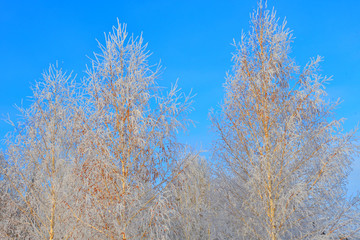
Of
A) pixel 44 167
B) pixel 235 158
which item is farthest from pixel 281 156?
pixel 44 167

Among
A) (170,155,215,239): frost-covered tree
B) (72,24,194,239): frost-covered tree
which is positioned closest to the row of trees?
(72,24,194,239): frost-covered tree

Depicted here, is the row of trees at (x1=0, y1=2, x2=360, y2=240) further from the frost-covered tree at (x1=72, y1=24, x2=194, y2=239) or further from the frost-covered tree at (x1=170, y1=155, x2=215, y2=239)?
the frost-covered tree at (x1=170, y1=155, x2=215, y2=239)

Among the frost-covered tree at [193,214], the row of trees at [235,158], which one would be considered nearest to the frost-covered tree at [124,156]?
the row of trees at [235,158]

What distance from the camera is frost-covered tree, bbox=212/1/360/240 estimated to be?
823cm

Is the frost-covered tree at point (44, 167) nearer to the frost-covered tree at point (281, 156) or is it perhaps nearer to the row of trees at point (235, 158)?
the row of trees at point (235, 158)

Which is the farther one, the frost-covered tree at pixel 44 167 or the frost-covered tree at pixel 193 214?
the frost-covered tree at pixel 193 214

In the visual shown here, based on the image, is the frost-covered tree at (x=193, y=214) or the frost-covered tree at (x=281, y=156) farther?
the frost-covered tree at (x=193, y=214)

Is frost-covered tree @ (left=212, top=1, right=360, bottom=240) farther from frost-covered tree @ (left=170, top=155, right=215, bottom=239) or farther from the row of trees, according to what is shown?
frost-covered tree @ (left=170, top=155, right=215, bottom=239)

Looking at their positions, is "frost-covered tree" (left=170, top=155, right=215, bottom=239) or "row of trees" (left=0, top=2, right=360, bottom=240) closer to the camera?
"row of trees" (left=0, top=2, right=360, bottom=240)

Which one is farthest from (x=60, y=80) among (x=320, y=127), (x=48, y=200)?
(x=320, y=127)

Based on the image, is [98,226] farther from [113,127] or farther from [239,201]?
[239,201]

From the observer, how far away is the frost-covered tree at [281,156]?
324 inches

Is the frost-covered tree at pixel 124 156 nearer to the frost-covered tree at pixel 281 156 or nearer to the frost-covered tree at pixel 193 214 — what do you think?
the frost-covered tree at pixel 281 156

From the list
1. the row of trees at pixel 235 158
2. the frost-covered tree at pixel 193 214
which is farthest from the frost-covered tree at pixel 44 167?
the frost-covered tree at pixel 193 214
